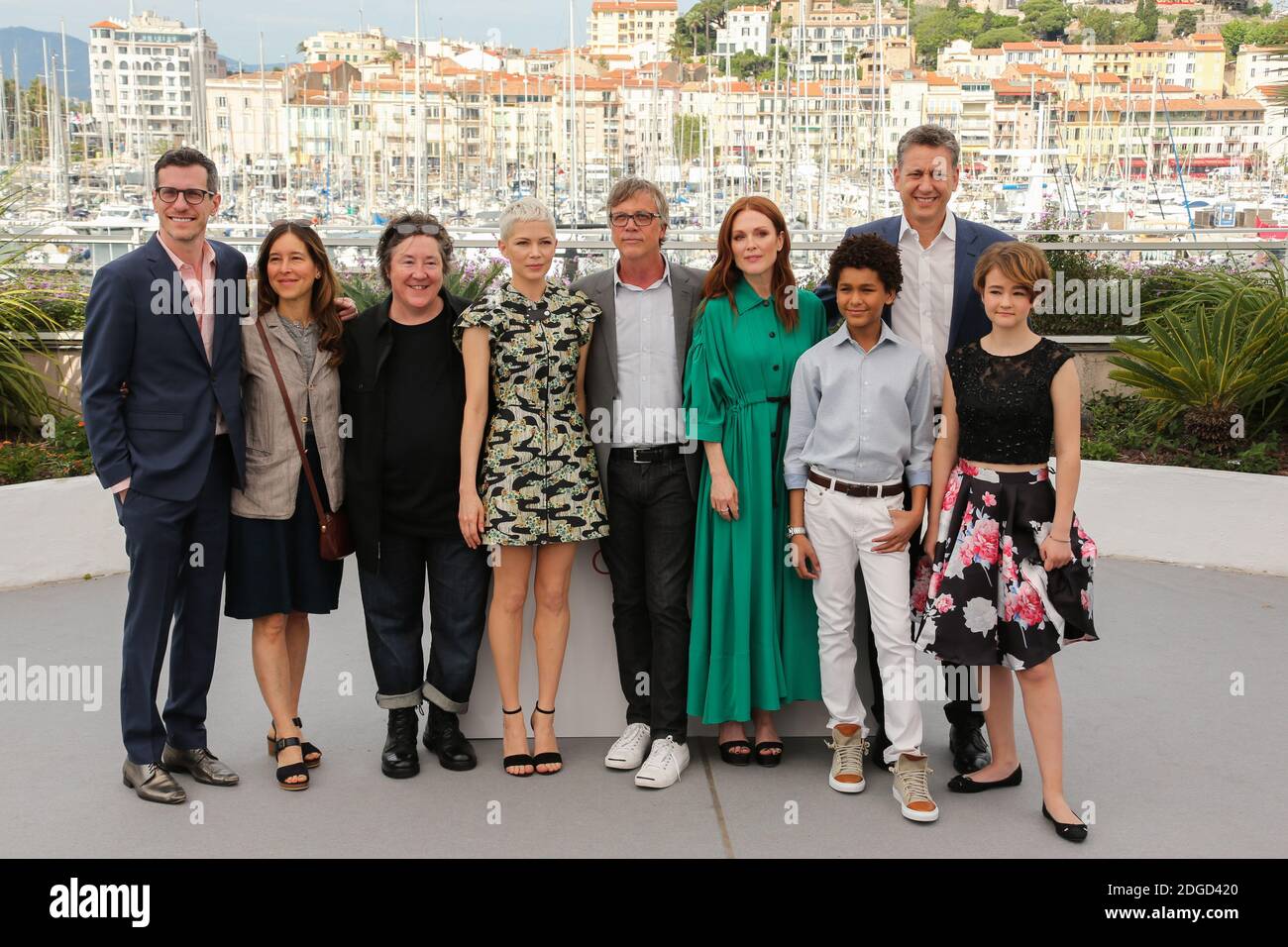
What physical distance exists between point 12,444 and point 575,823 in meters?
5.55

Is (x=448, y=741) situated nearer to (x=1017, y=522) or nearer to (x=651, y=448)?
(x=651, y=448)

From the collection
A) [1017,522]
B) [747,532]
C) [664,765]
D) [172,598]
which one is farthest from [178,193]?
[1017,522]

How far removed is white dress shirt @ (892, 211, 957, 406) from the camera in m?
4.40

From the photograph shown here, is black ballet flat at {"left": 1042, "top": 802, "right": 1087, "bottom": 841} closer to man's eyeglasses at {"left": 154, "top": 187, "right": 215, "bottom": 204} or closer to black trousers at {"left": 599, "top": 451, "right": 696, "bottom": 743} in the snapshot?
black trousers at {"left": 599, "top": 451, "right": 696, "bottom": 743}

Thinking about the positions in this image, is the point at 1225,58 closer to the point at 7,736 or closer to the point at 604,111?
the point at 604,111

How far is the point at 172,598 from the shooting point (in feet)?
13.5

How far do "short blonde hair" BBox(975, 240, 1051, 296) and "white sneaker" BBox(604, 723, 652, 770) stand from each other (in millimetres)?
2011

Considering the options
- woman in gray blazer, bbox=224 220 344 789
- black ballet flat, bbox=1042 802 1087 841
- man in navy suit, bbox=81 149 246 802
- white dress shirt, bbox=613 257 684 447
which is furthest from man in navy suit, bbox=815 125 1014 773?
man in navy suit, bbox=81 149 246 802

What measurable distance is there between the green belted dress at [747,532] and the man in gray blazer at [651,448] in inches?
2.7

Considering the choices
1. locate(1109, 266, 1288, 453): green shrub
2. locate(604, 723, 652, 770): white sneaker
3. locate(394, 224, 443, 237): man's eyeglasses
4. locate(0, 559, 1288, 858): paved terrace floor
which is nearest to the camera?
locate(0, 559, 1288, 858): paved terrace floor

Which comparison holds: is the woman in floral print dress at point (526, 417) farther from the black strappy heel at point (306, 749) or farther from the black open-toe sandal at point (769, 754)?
the black open-toe sandal at point (769, 754)

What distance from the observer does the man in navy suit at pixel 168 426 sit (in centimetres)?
392

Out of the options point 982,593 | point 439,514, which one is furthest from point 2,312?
point 982,593

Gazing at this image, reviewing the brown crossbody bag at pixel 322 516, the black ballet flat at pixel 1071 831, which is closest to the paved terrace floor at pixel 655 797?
the black ballet flat at pixel 1071 831
